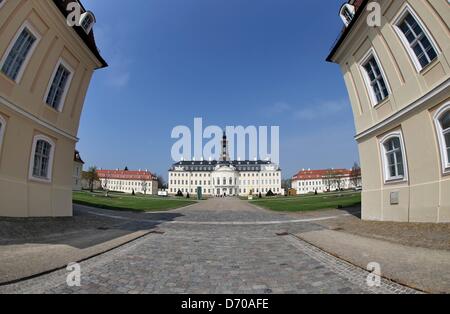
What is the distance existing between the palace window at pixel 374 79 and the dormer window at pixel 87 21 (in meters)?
15.8

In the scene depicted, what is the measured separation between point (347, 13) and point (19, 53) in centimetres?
1697

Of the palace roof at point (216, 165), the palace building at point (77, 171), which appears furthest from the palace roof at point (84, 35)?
the palace roof at point (216, 165)

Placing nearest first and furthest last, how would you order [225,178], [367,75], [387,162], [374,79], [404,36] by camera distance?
1. [404,36]
2. [387,162]
3. [374,79]
4. [367,75]
5. [225,178]

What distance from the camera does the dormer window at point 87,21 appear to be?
51.2 ft

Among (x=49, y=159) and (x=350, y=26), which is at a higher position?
(x=350, y=26)

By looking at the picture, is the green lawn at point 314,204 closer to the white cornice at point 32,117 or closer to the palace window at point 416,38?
the palace window at point 416,38

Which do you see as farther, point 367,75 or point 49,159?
point 367,75

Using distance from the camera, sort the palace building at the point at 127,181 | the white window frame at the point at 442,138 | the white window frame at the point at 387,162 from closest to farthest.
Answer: the white window frame at the point at 442,138 < the white window frame at the point at 387,162 < the palace building at the point at 127,181

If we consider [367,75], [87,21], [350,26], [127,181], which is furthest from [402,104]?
[127,181]

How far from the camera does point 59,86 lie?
14.8 meters

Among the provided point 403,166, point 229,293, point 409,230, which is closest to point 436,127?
point 403,166

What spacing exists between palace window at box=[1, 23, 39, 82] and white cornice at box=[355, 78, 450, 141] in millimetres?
16201

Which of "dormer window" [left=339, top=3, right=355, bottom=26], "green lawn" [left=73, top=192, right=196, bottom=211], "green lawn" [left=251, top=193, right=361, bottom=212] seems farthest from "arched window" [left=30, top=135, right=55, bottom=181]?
"green lawn" [left=251, top=193, right=361, bottom=212]

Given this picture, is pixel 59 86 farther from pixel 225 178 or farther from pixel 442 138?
pixel 225 178
